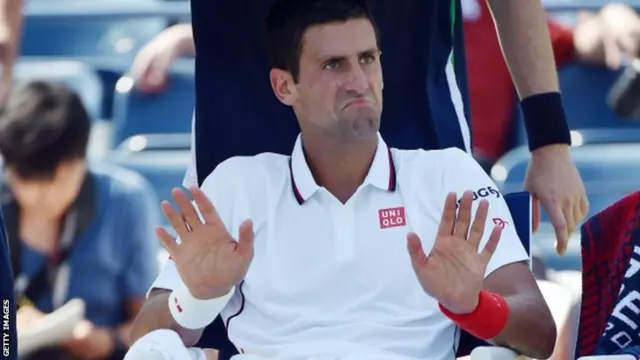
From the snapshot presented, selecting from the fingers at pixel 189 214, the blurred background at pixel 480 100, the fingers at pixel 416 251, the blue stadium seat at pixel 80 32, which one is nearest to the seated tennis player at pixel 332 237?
the fingers at pixel 189 214

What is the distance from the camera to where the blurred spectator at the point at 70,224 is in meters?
5.12

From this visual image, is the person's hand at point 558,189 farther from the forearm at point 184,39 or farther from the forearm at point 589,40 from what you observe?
the forearm at point 184,39

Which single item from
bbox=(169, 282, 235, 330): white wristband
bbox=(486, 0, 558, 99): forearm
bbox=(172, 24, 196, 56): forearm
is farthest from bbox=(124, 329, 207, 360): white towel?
bbox=(172, 24, 196, 56): forearm

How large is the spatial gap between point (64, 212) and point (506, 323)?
8.49 feet

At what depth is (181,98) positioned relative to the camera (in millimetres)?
5793

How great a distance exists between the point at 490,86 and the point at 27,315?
1874mm

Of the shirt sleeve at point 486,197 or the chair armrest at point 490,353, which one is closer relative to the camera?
the chair armrest at point 490,353

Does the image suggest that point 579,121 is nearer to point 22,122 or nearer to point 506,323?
point 22,122

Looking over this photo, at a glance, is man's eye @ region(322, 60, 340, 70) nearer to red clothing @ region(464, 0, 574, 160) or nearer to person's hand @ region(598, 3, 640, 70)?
red clothing @ region(464, 0, 574, 160)

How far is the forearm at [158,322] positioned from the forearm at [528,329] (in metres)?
0.64

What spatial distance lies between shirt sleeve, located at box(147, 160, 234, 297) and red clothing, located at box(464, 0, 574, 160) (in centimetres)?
236

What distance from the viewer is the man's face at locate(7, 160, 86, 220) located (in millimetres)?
5266

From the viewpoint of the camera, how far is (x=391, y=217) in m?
3.24

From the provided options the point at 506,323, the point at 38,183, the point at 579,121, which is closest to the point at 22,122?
the point at 38,183
